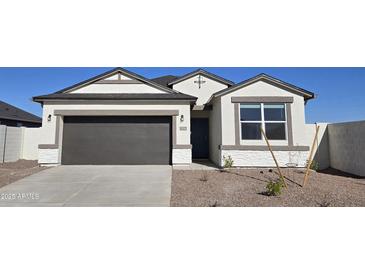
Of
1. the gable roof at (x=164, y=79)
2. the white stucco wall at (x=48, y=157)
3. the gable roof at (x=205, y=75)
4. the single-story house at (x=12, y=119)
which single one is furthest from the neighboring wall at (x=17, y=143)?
the gable roof at (x=205, y=75)

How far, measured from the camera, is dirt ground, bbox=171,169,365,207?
467 cm

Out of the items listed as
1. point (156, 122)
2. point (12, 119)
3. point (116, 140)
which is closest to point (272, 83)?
point (156, 122)

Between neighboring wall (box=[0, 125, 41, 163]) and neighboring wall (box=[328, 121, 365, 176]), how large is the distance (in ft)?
52.6

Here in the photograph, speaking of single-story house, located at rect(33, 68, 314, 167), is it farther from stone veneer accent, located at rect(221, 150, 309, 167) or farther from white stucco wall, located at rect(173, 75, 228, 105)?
white stucco wall, located at rect(173, 75, 228, 105)

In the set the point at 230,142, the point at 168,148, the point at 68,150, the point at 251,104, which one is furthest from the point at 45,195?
the point at 251,104

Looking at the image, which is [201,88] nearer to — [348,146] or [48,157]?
[348,146]

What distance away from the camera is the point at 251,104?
9.29 meters

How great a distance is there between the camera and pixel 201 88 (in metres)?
13.5

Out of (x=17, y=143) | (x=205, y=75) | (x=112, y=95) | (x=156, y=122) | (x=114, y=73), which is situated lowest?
(x=17, y=143)

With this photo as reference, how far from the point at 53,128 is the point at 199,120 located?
8041 mm

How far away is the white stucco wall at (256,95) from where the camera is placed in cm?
906

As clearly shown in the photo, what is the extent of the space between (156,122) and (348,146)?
8.80 metres

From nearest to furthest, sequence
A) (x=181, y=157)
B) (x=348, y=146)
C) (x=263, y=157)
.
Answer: (x=348, y=146) < (x=263, y=157) < (x=181, y=157)
